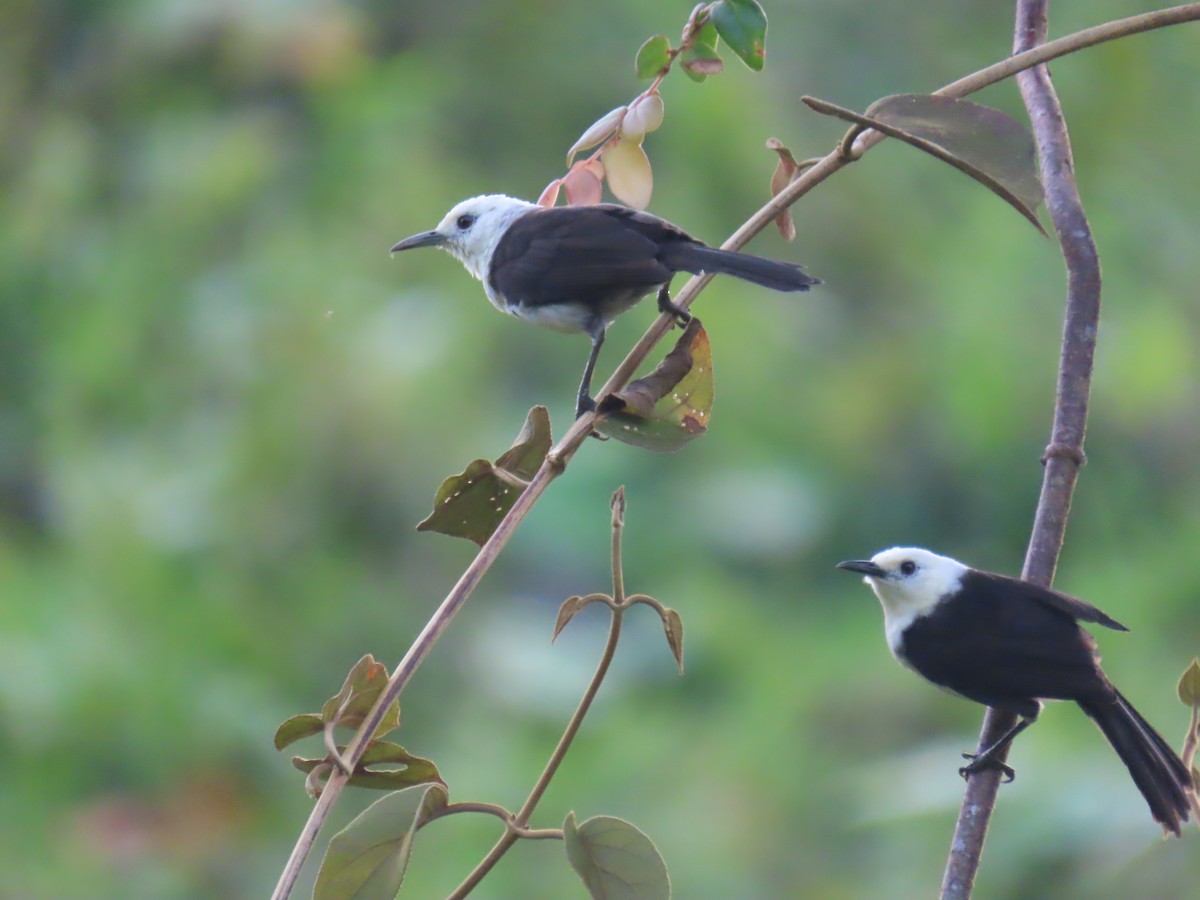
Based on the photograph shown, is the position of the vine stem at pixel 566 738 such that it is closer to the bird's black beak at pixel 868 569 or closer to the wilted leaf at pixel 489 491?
the wilted leaf at pixel 489 491

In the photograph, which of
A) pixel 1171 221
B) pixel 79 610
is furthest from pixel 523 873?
pixel 1171 221

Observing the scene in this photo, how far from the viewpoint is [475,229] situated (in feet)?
7.61

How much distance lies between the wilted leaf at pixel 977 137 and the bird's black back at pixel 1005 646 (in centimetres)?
45

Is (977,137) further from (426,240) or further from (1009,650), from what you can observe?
(426,240)

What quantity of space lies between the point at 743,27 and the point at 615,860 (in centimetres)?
63

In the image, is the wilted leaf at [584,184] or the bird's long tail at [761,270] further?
the bird's long tail at [761,270]

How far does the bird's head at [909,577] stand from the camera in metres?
1.87

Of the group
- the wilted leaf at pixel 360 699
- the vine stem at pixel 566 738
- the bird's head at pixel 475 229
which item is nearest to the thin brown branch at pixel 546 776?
the vine stem at pixel 566 738

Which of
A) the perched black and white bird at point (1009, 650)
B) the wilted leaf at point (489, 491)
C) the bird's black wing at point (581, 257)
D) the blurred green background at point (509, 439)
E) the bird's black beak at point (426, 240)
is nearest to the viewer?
the wilted leaf at point (489, 491)

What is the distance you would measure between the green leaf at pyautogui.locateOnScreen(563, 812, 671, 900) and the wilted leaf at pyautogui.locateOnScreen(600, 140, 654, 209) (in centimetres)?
53

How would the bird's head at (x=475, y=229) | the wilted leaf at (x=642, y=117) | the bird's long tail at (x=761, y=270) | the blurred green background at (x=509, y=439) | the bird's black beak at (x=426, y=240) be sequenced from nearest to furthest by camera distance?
the wilted leaf at (x=642, y=117)
the bird's long tail at (x=761, y=270)
the bird's head at (x=475, y=229)
the bird's black beak at (x=426, y=240)
the blurred green background at (x=509, y=439)

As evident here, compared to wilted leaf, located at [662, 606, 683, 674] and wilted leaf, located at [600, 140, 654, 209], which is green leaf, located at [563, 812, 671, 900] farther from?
wilted leaf, located at [600, 140, 654, 209]

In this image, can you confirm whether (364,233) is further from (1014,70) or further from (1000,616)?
(1014,70)

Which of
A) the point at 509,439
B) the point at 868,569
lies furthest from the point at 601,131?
the point at 509,439
